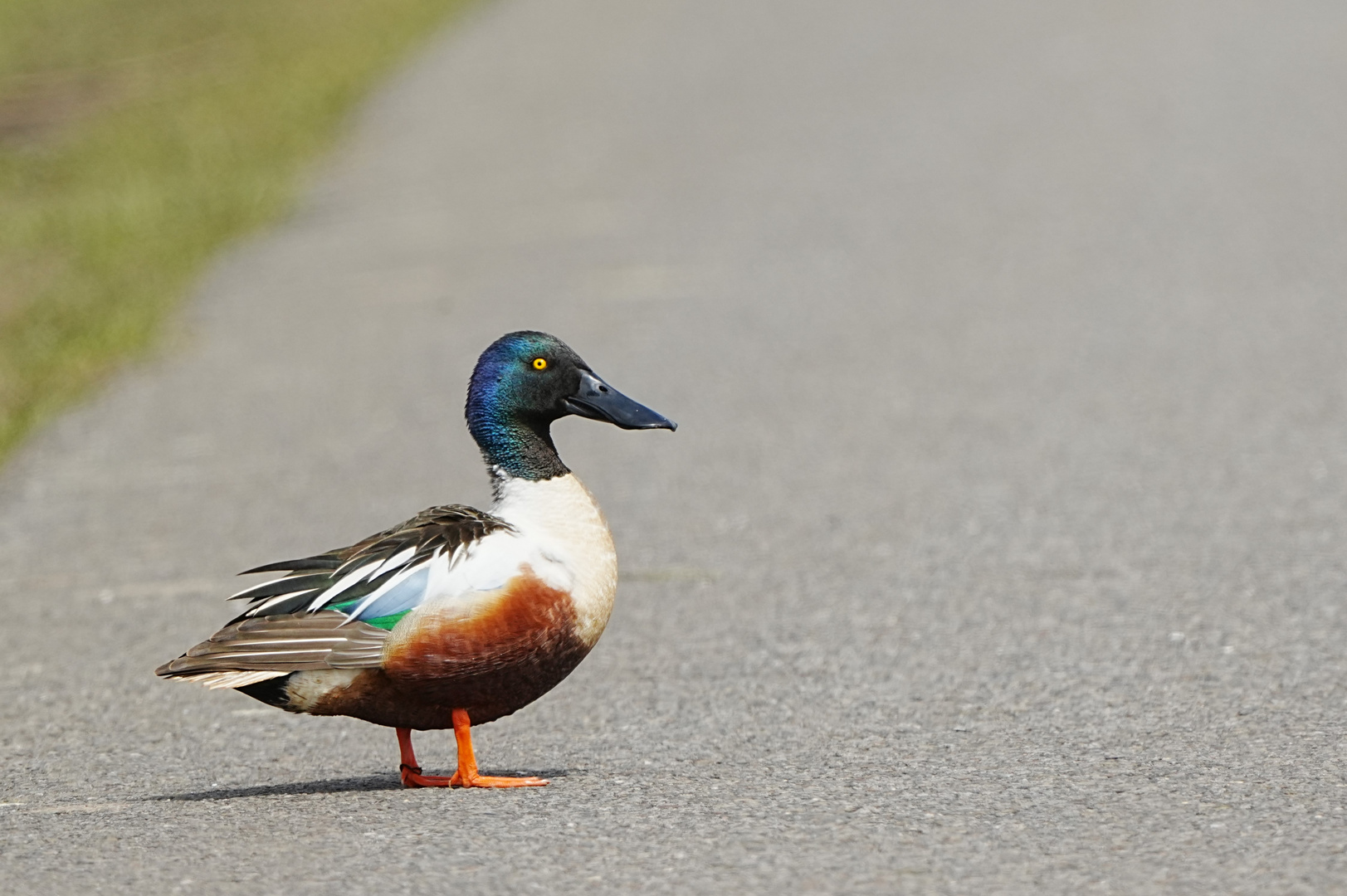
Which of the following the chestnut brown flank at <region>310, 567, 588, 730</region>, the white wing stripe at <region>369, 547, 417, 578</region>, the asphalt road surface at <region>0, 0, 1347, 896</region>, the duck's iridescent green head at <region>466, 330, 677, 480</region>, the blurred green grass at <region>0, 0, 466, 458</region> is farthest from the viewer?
the blurred green grass at <region>0, 0, 466, 458</region>

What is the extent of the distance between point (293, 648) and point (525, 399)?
0.87 metres

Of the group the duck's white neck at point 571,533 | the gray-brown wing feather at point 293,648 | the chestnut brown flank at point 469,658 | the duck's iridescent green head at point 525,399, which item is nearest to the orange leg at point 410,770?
the chestnut brown flank at point 469,658

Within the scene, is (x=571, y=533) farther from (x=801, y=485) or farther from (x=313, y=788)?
(x=801, y=485)

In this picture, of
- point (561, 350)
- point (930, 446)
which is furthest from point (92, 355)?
point (561, 350)

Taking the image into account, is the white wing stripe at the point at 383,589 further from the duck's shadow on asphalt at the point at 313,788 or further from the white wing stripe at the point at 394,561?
the duck's shadow on asphalt at the point at 313,788

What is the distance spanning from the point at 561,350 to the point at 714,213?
8716 mm

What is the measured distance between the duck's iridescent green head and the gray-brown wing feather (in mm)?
624

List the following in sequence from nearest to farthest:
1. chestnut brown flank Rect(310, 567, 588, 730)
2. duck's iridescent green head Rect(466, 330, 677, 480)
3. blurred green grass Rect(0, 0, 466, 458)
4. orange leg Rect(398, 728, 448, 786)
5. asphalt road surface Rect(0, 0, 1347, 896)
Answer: asphalt road surface Rect(0, 0, 1347, 896)
chestnut brown flank Rect(310, 567, 588, 730)
orange leg Rect(398, 728, 448, 786)
duck's iridescent green head Rect(466, 330, 677, 480)
blurred green grass Rect(0, 0, 466, 458)

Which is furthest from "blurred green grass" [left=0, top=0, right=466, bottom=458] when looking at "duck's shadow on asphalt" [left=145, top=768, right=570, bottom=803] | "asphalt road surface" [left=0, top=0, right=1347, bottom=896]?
"duck's shadow on asphalt" [left=145, top=768, right=570, bottom=803]

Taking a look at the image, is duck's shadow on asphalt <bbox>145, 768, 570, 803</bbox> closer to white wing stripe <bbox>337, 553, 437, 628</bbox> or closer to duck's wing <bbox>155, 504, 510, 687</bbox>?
duck's wing <bbox>155, 504, 510, 687</bbox>

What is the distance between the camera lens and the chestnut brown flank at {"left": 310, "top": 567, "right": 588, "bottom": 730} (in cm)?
470

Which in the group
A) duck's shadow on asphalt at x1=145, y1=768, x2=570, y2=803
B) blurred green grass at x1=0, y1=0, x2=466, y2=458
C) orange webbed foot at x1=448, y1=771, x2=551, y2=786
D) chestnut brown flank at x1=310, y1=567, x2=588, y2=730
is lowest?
orange webbed foot at x1=448, y1=771, x2=551, y2=786

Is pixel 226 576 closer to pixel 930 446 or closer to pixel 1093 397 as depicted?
pixel 930 446

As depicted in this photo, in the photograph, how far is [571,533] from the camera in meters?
4.94
